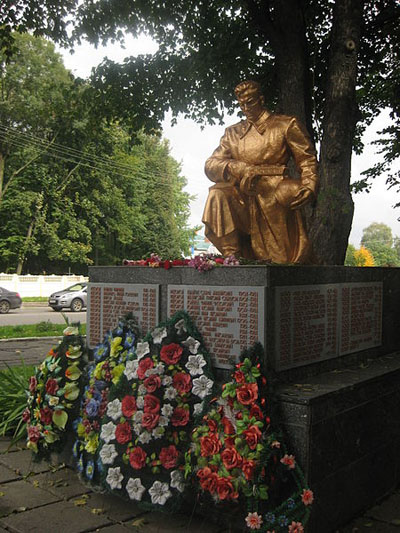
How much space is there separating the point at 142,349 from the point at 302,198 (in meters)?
2.04

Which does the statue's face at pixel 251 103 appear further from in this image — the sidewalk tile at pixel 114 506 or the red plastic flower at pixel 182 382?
the sidewalk tile at pixel 114 506

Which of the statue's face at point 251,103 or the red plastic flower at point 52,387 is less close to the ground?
the statue's face at point 251,103

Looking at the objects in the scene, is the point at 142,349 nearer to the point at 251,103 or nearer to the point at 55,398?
the point at 55,398

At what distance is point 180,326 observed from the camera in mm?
3994

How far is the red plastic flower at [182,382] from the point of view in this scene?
368cm

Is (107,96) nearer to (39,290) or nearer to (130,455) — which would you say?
(130,455)

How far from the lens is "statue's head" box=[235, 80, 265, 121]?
5145 millimetres

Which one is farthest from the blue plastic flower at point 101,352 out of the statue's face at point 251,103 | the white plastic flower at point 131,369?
the statue's face at point 251,103

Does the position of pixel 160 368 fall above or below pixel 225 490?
above

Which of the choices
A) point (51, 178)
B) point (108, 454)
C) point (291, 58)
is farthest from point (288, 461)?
point (51, 178)

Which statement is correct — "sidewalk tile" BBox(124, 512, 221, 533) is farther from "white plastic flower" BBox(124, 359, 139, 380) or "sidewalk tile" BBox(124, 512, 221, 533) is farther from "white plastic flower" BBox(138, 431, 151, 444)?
"white plastic flower" BBox(124, 359, 139, 380)

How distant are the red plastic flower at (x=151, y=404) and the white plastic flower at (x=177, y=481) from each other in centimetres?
38

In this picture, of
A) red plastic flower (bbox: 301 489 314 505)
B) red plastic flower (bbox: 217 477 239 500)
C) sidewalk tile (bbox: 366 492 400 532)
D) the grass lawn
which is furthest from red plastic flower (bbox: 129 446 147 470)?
the grass lawn

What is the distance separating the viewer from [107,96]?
39.7 ft
